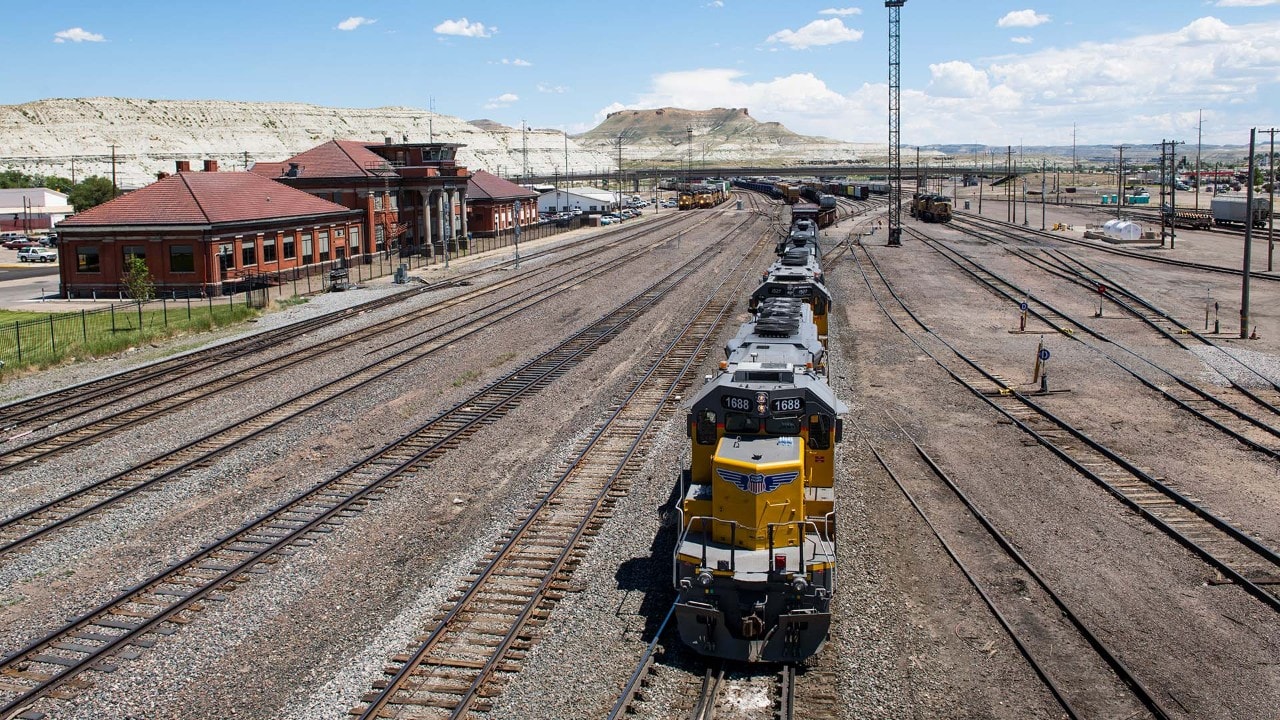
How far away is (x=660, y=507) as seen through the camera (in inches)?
729

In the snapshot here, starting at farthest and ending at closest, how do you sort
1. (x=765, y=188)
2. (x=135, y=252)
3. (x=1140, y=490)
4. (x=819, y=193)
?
(x=765, y=188), (x=819, y=193), (x=135, y=252), (x=1140, y=490)

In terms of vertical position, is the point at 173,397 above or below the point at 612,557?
above

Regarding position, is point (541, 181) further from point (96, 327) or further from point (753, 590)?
point (753, 590)

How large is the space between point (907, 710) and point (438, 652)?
616 centimetres

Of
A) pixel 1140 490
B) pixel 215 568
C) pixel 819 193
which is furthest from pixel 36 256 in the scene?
pixel 819 193

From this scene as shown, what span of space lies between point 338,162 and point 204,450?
171ft

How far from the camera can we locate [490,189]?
91.4 m

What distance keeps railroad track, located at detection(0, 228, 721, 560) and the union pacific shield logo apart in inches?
522

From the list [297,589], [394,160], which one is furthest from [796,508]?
[394,160]

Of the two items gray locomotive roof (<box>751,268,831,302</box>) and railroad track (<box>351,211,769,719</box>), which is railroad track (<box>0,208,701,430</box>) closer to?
railroad track (<box>351,211,769,719</box>)

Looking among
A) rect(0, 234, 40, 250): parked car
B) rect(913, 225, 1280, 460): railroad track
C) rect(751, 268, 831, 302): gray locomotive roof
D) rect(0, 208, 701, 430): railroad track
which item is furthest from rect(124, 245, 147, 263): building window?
rect(913, 225, 1280, 460): railroad track

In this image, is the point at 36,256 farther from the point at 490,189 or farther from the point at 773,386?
the point at 773,386

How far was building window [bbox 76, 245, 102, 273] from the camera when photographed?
176 ft

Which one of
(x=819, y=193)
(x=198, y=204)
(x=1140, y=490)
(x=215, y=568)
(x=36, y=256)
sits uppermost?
(x=819, y=193)
